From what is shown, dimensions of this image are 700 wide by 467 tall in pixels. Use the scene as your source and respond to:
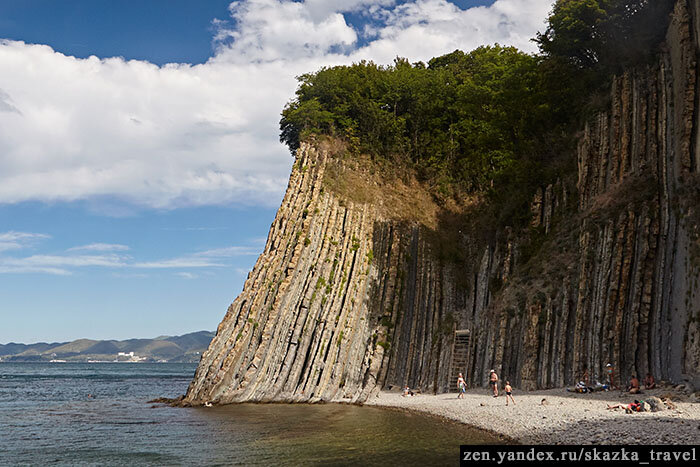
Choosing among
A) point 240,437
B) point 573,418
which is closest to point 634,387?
point 573,418

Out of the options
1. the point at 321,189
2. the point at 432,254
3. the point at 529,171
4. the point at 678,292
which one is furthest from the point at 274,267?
the point at 678,292

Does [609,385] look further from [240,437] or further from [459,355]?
[240,437]

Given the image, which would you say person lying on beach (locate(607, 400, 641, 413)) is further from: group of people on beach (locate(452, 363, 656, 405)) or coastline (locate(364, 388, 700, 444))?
group of people on beach (locate(452, 363, 656, 405))

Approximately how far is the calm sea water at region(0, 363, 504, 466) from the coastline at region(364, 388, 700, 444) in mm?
1361

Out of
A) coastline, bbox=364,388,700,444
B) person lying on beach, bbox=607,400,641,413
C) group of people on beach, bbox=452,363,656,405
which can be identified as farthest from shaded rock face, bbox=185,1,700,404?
person lying on beach, bbox=607,400,641,413

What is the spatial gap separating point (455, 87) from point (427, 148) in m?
6.43

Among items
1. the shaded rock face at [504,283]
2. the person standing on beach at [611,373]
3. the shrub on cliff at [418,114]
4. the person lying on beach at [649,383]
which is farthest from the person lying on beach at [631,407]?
the shrub on cliff at [418,114]

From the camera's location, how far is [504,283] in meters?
38.4

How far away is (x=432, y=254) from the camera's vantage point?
44750 mm

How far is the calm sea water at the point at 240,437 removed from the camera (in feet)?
69.0

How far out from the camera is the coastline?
18.1 meters

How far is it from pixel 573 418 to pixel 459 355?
1687cm

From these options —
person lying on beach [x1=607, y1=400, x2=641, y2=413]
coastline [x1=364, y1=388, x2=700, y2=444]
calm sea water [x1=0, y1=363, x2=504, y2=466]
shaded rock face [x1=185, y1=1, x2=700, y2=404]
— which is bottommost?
calm sea water [x1=0, y1=363, x2=504, y2=466]

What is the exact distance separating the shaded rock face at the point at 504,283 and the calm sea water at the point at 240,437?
4.35 m
